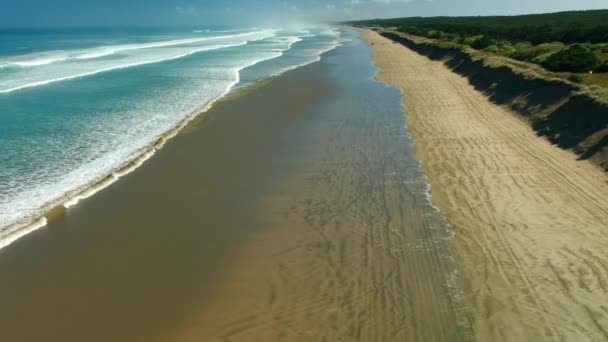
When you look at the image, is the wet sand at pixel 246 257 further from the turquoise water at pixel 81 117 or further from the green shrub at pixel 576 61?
the green shrub at pixel 576 61

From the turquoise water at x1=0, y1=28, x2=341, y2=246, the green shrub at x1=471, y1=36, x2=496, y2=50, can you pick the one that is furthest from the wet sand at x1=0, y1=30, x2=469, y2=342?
the green shrub at x1=471, y1=36, x2=496, y2=50

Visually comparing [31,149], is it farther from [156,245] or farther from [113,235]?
[156,245]

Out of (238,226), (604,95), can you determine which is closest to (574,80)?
(604,95)

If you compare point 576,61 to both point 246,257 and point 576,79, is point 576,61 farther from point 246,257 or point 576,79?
point 246,257

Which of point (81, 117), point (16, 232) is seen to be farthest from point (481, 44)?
point (16, 232)

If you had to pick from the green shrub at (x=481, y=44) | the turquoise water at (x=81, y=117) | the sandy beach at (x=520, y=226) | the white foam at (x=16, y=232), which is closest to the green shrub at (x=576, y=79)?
the sandy beach at (x=520, y=226)

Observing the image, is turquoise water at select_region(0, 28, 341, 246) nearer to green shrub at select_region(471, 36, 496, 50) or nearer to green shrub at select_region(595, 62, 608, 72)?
green shrub at select_region(471, 36, 496, 50)
